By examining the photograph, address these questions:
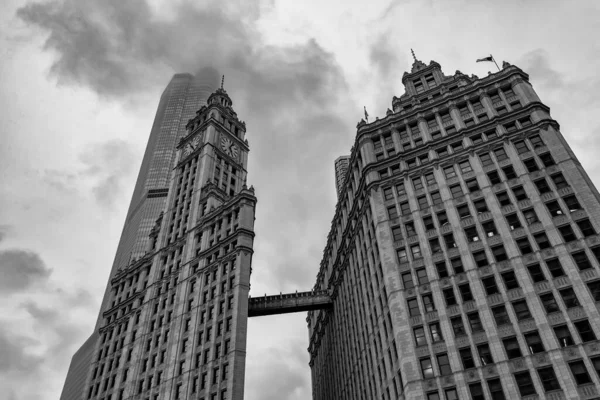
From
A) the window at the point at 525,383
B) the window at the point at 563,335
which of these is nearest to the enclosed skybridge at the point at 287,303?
the window at the point at 525,383

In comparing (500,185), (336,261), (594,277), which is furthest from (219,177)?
(594,277)

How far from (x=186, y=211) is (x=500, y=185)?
7087cm

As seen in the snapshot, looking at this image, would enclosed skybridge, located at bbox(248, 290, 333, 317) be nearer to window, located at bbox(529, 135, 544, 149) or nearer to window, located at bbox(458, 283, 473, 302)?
window, located at bbox(458, 283, 473, 302)

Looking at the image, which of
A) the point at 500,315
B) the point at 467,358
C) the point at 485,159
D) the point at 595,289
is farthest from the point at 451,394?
the point at 485,159

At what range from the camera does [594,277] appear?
172 feet

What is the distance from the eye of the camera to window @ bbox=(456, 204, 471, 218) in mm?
65250

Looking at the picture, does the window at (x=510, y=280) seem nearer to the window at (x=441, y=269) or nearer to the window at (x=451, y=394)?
the window at (x=441, y=269)

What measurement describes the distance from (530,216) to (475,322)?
1484 cm

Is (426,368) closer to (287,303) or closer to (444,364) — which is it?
(444,364)

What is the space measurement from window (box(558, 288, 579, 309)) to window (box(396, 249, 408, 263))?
18.7 metres

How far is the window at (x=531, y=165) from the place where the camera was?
6444cm

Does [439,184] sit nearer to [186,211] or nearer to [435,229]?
[435,229]

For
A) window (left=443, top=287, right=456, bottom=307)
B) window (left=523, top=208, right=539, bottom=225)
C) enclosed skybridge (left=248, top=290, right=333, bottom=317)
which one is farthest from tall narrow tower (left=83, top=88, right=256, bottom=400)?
window (left=523, top=208, right=539, bottom=225)

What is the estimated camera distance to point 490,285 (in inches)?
2265
